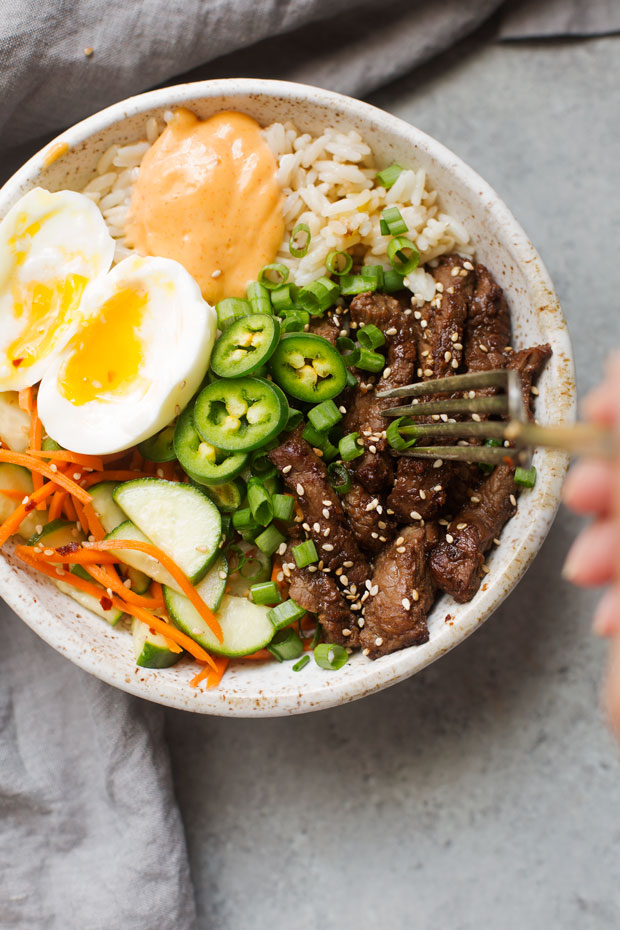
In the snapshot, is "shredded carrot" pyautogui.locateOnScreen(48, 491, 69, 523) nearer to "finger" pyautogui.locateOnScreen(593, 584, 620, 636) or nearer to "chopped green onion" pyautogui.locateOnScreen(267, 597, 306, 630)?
"chopped green onion" pyautogui.locateOnScreen(267, 597, 306, 630)

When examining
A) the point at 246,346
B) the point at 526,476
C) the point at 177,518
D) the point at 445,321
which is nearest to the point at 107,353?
the point at 246,346

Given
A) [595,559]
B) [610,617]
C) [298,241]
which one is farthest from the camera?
[298,241]

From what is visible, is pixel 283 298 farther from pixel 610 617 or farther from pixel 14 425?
pixel 610 617

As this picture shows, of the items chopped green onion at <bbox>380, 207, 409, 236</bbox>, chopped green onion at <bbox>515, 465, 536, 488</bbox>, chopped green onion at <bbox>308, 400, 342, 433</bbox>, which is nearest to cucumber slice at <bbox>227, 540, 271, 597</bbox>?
chopped green onion at <bbox>308, 400, 342, 433</bbox>

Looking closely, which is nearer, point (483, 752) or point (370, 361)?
point (370, 361)

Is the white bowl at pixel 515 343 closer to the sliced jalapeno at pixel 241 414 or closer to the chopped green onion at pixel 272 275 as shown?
the chopped green onion at pixel 272 275
